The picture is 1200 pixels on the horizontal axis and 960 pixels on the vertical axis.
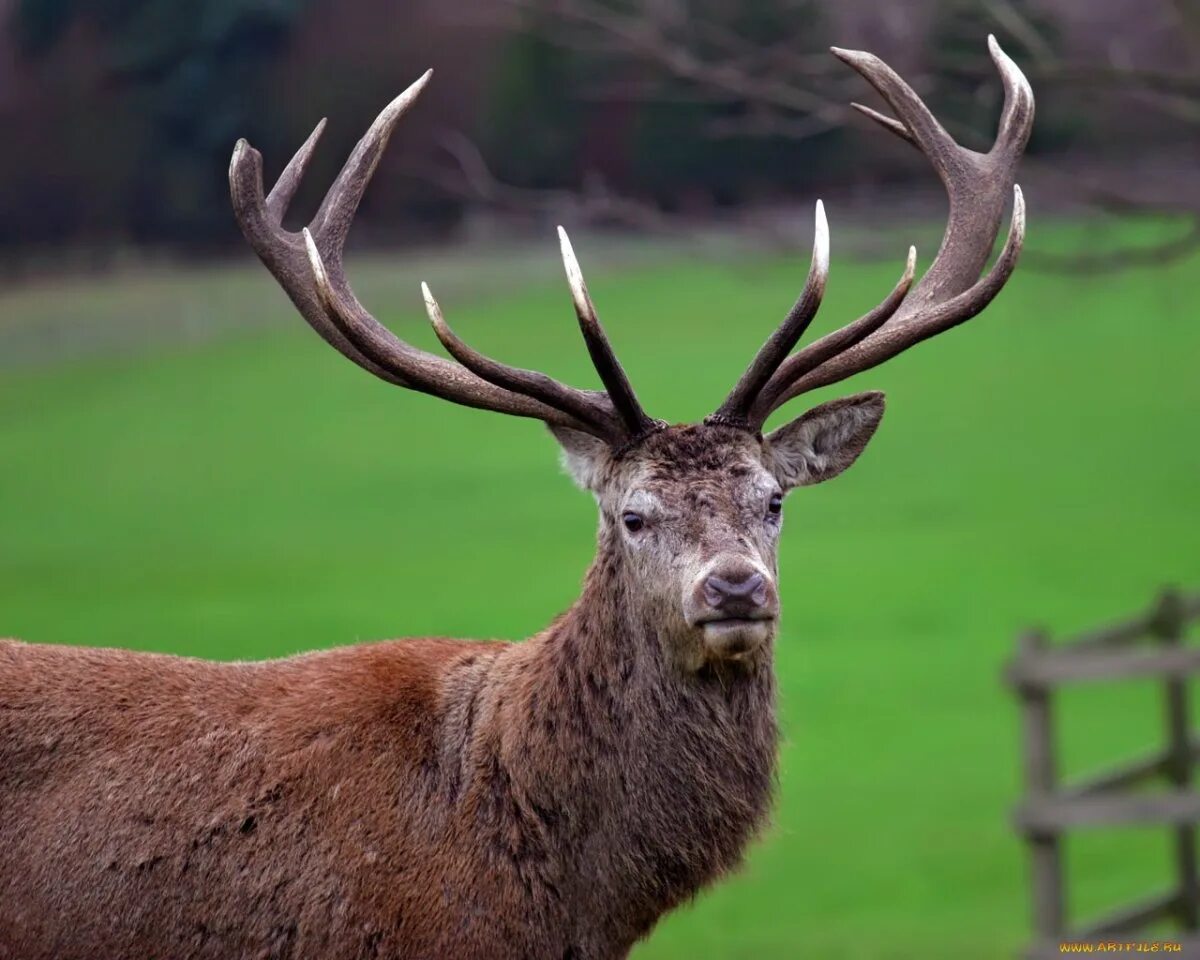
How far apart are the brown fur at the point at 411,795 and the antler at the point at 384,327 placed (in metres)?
0.21

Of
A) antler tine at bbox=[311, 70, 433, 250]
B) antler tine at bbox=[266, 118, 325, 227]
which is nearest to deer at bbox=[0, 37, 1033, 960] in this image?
antler tine at bbox=[311, 70, 433, 250]

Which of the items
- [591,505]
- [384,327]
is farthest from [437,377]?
[591,505]

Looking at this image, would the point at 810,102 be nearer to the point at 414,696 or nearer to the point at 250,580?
the point at 414,696

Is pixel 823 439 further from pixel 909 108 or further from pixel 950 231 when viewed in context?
pixel 909 108

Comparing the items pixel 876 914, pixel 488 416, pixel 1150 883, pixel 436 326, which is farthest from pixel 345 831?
pixel 488 416

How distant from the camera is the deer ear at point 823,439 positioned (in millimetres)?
5062

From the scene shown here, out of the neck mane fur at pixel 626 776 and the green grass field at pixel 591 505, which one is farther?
the green grass field at pixel 591 505

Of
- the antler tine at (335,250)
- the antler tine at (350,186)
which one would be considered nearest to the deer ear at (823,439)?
the antler tine at (335,250)

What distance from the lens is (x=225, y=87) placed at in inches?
625

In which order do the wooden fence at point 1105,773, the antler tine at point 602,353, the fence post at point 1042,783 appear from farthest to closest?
1. the fence post at point 1042,783
2. the wooden fence at point 1105,773
3. the antler tine at point 602,353

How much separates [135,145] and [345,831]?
13.1 meters

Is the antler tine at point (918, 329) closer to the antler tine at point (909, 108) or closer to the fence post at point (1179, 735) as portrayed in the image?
the antler tine at point (909, 108)

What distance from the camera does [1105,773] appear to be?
316 inches

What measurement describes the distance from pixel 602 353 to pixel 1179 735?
189 inches
